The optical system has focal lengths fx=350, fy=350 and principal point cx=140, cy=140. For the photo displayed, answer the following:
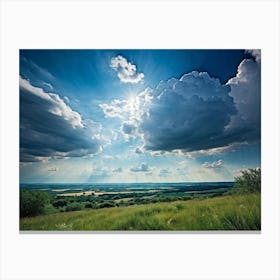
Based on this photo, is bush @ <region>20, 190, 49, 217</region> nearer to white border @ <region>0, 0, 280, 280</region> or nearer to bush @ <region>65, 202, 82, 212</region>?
white border @ <region>0, 0, 280, 280</region>

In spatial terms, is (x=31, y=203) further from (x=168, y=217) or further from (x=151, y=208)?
(x=168, y=217)
